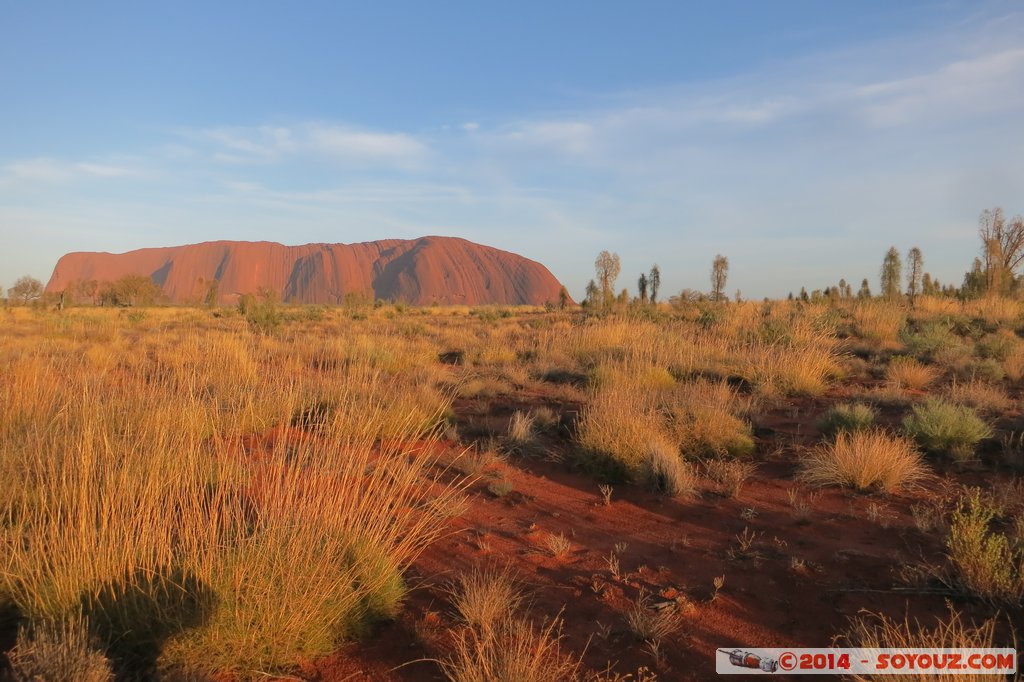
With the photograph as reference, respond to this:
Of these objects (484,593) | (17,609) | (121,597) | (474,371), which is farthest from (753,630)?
(474,371)

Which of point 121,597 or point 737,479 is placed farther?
point 737,479

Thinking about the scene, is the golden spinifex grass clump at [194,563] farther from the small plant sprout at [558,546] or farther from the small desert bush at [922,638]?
the small desert bush at [922,638]

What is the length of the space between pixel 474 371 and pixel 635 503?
7.00 m

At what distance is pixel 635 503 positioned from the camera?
533 cm

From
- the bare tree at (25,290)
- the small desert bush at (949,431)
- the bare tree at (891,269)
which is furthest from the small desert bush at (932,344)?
the bare tree at (25,290)

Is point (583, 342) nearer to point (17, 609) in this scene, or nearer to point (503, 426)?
point (503, 426)

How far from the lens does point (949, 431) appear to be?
5984 mm

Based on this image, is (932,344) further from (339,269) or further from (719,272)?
(339,269)

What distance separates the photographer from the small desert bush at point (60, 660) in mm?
2439

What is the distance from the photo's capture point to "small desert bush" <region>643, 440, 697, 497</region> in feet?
17.4

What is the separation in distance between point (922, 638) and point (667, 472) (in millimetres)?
2895

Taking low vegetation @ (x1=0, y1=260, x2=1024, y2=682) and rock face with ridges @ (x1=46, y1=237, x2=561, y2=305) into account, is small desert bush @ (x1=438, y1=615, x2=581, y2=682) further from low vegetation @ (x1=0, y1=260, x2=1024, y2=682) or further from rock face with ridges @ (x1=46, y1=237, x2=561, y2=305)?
rock face with ridges @ (x1=46, y1=237, x2=561, y2=305)

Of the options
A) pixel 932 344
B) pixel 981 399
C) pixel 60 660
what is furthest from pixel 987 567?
pixel 932 344

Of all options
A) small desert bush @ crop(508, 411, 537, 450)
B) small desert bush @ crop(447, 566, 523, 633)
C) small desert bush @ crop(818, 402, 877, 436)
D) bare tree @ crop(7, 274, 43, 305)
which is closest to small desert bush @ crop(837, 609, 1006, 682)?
small desert bush @ crop(447, 566, 523, 633)
